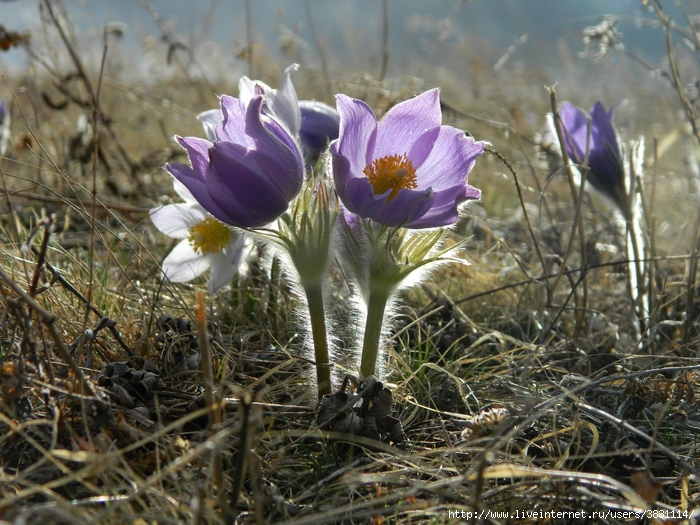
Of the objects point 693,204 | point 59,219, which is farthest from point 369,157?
point 693,204

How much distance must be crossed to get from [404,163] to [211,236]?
1.98 feet

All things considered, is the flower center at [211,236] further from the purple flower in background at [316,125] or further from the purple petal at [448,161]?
the purple petal at [448,161]

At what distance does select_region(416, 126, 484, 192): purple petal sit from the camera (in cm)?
121

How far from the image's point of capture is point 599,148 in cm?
188

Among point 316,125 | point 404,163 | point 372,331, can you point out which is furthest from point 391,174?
point 316,125

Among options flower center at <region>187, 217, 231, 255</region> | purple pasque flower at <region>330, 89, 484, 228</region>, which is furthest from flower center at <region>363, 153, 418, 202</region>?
flower center at <region>187, 217, 231, 255</region>

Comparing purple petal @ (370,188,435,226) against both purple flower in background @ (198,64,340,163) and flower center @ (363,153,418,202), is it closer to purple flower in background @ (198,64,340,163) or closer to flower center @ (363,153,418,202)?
flower center @ (363,153,418,202)

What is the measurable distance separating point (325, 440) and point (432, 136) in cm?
62

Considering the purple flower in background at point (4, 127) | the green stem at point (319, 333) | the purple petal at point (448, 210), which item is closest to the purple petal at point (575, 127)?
the purple petal at point (448, 210)

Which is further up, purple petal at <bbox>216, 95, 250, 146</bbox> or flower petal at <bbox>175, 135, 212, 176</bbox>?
purple petal at <bbox>216, 95, 250, 146</bbox>

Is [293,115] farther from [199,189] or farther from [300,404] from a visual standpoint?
[300,404]

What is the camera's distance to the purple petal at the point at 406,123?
1.23 m

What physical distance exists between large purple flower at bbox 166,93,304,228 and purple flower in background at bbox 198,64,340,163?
110 millimetres

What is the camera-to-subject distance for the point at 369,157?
1.23 m
